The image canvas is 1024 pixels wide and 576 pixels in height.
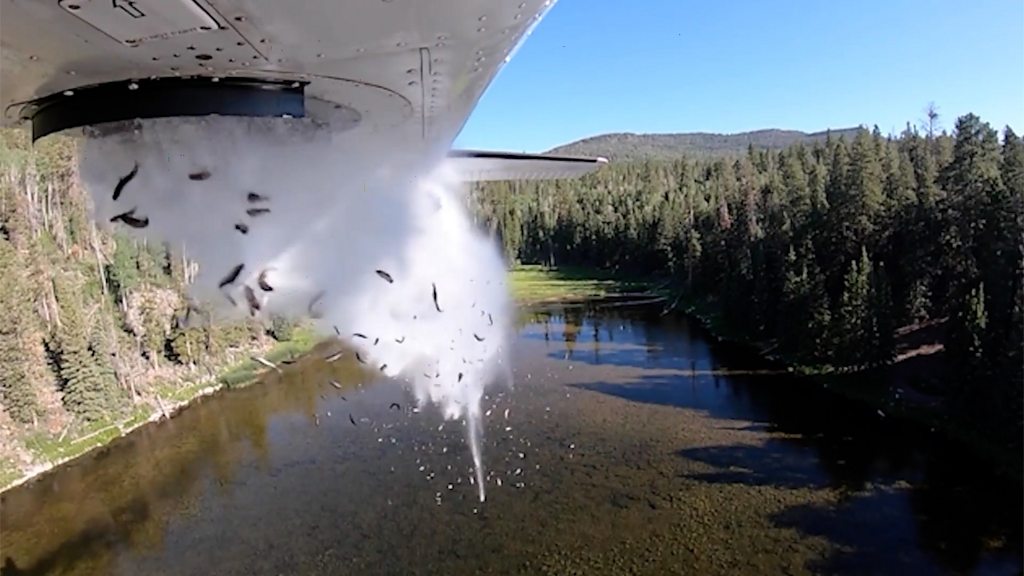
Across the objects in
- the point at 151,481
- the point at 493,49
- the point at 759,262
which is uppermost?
the point at 493,49

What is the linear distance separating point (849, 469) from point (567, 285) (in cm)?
3701

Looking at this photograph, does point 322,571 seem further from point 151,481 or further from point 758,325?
point 758,325

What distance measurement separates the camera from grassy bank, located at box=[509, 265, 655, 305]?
48.0 meters

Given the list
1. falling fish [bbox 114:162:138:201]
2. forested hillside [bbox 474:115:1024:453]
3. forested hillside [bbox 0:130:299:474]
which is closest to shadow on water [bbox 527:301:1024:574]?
forested hillside [bbox 474:115:1024:453]

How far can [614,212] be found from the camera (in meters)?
68.4

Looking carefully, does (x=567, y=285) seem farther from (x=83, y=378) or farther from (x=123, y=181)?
(x=123, y=181)

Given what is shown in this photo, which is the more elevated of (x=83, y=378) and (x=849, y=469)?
(x=83, y=378)

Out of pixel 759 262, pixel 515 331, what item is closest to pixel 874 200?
pixel 759 262

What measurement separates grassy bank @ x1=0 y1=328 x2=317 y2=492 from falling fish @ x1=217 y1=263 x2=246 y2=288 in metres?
22.7

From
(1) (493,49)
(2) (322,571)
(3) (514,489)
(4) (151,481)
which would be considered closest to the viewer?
(1) (493,49)

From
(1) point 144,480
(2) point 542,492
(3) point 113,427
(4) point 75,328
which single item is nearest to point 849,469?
(2) point 542,492

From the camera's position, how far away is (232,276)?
3.71 m

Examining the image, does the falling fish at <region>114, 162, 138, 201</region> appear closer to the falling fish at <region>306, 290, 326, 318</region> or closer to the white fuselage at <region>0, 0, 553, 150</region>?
the white fuselage at <region>0, 0, 553, 150</region>

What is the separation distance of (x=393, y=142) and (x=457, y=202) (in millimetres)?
1128
